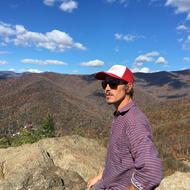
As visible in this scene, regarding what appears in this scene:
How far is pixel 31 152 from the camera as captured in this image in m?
14.8

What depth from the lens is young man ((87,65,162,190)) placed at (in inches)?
153

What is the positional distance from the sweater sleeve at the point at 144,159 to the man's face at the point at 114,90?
0.57m

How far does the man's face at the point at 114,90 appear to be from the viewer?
15.0 ft

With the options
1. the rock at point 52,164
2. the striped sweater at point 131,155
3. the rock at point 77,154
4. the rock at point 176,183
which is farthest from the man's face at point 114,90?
the rock at point 77,154

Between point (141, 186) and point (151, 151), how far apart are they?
1.16ft

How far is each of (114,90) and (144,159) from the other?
100cm

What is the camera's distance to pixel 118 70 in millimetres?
4582

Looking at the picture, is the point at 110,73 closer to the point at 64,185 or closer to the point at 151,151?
the point at 151,151

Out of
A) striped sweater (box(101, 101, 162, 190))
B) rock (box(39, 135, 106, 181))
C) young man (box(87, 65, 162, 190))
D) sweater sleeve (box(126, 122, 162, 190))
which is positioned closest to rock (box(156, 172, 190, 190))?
rock (box(39, 135, 106, 181))

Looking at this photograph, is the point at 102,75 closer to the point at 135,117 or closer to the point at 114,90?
the point at 114,90

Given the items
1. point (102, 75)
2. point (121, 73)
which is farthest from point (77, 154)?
point (121, 73)

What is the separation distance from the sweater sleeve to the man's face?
57cm

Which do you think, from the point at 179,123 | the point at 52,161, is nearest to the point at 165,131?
the point at 179,123

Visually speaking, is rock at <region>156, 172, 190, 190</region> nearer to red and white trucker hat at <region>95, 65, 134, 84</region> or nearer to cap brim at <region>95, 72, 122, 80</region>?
cap brim at <region>95, 72, 122, 80</region>
